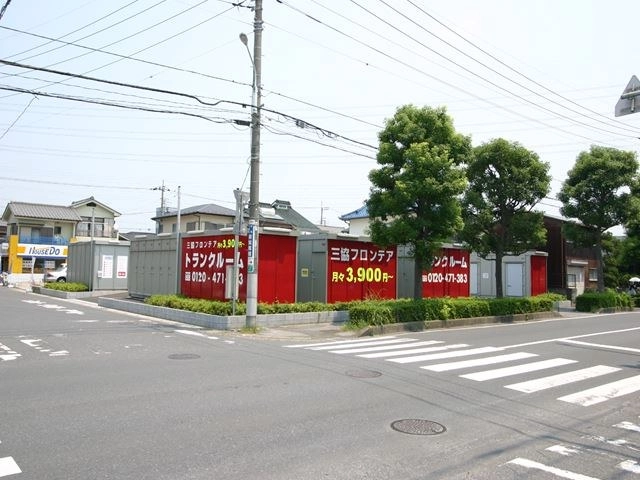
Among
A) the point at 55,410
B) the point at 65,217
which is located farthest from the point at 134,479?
the point at 65,217

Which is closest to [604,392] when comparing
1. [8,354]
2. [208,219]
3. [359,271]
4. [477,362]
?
[477,362]

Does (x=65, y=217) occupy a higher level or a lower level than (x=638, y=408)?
higher

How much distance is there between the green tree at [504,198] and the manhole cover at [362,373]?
44.0 ft

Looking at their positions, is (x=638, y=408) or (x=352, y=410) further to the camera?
(x=638, y=408)

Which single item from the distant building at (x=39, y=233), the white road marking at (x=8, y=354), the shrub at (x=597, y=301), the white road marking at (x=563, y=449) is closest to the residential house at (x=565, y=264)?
the shrub at (x=597, y=301)

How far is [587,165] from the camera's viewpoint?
26.6 metres

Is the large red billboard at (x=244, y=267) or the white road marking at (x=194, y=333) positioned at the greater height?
the large red billboard at (x=244, y=267)

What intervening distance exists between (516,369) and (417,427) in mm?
4520

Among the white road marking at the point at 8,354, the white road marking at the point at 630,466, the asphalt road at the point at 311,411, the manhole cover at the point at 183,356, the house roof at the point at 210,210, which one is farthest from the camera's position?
the house roof at the point at 210,210

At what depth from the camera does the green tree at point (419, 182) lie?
16.4 meters

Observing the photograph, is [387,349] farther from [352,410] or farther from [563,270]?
[563,270]

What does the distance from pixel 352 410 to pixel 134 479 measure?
3.00 m

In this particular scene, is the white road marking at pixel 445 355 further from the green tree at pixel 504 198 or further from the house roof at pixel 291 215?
the house roof at pixel 291 215

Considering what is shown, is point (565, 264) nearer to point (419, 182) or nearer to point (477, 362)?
point (419, 182)
